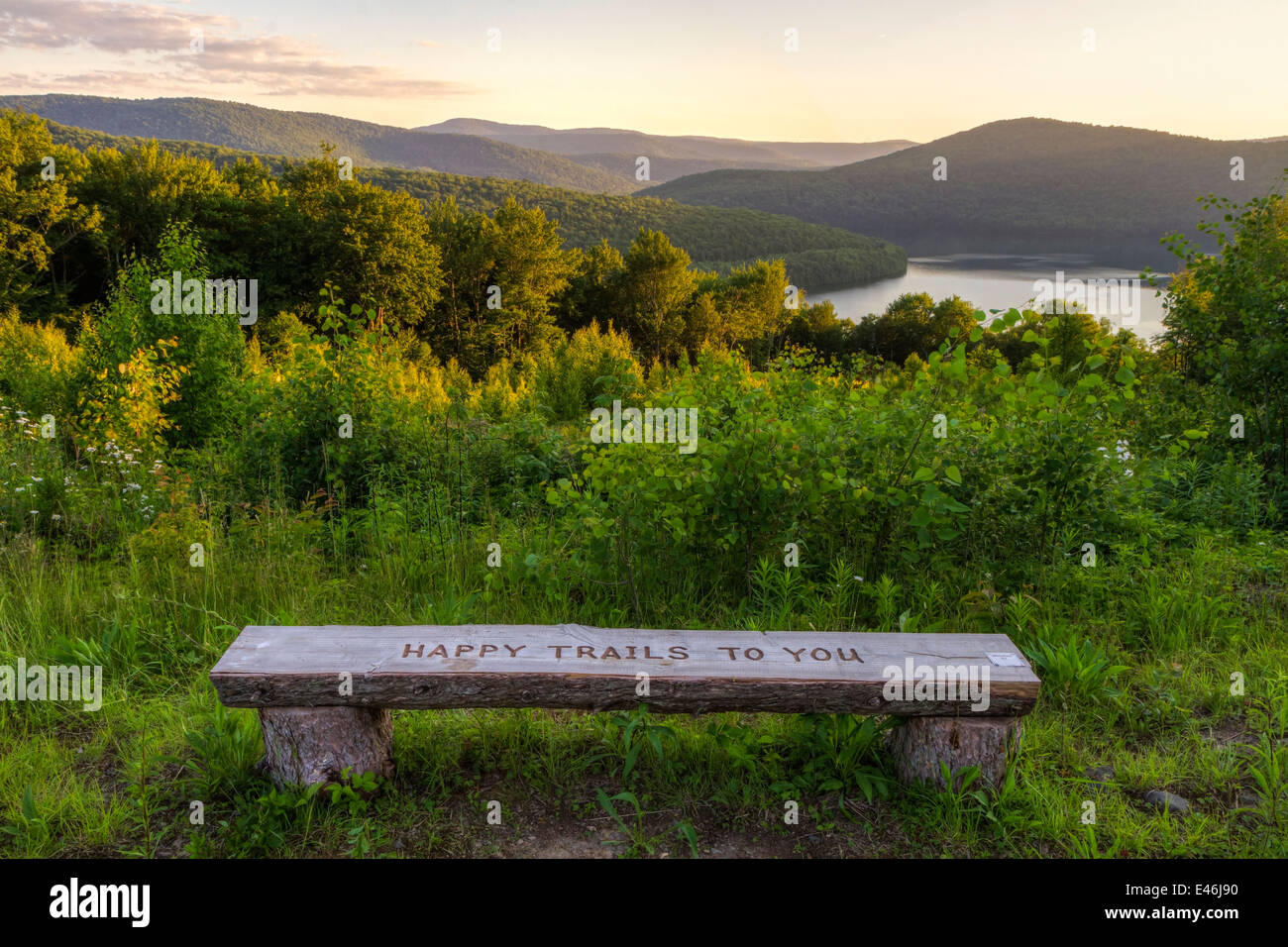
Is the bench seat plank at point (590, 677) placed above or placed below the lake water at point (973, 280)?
below

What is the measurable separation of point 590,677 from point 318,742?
92cm

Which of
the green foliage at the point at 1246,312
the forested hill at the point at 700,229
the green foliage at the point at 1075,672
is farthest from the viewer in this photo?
the forested hill at the point at 700,229

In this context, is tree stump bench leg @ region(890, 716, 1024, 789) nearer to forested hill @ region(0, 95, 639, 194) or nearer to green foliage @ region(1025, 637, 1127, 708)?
green foliage @ region(1025, 637, 1127, 708)

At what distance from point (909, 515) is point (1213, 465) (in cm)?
330

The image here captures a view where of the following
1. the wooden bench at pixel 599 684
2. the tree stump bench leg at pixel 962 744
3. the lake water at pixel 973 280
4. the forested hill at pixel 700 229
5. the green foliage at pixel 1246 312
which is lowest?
the tree stump bench leg at pixel 962 744

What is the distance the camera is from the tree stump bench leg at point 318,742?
98.7 inches

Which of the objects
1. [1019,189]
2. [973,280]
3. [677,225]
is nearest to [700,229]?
[677,225]

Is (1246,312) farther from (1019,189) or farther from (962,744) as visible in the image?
(1019,189)

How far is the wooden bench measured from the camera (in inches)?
96.3

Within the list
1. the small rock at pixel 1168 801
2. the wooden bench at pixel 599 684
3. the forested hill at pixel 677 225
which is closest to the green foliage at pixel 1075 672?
the small rock at pixel 1168 801

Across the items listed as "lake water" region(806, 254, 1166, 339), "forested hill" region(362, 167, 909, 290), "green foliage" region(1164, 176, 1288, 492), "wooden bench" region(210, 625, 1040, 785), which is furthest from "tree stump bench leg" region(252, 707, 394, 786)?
"forested hill" region(362, 167, 909, 290)

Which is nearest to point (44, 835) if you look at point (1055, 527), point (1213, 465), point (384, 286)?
point (1055, 527)

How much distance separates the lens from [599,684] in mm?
2453

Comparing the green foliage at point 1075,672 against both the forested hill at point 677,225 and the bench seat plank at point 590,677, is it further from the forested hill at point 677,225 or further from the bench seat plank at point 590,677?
the forested hill at point 677,225
